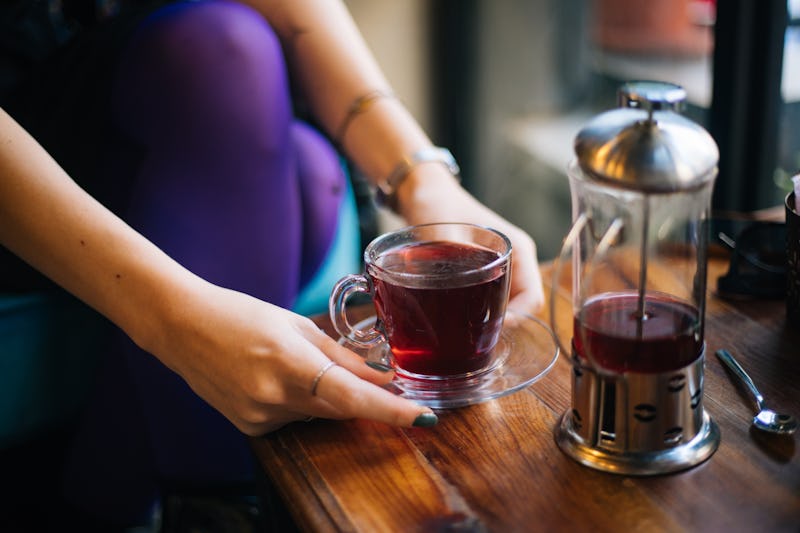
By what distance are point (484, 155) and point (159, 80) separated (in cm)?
133

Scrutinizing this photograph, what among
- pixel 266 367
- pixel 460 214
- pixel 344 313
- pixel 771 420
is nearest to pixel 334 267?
pixel 460 214

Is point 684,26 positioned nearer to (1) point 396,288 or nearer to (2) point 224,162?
(2) point 224,162

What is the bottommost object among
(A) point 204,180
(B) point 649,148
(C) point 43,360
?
(C) point 43,360

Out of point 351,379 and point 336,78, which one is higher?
point 336,78

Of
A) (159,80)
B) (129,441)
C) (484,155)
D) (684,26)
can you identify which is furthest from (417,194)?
(484,155)

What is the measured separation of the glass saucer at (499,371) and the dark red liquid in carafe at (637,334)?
0.09 meters

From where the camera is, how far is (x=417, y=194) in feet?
3.15

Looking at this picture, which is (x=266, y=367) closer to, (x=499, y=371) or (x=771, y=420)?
(x=499, y=371)

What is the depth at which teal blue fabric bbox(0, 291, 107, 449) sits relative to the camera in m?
1.05

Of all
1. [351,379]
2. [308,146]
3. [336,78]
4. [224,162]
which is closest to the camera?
[351,379]

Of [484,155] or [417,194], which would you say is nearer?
Answer: [417,194]

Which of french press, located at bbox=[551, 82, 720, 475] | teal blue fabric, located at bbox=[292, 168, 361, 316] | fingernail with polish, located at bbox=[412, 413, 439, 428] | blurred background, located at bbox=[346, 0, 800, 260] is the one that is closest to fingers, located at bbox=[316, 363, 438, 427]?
fingernail with polish, located at bbox=[412, 413, 439, 428]

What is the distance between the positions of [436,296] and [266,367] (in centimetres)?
13

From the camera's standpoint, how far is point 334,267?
1201 millimetres
